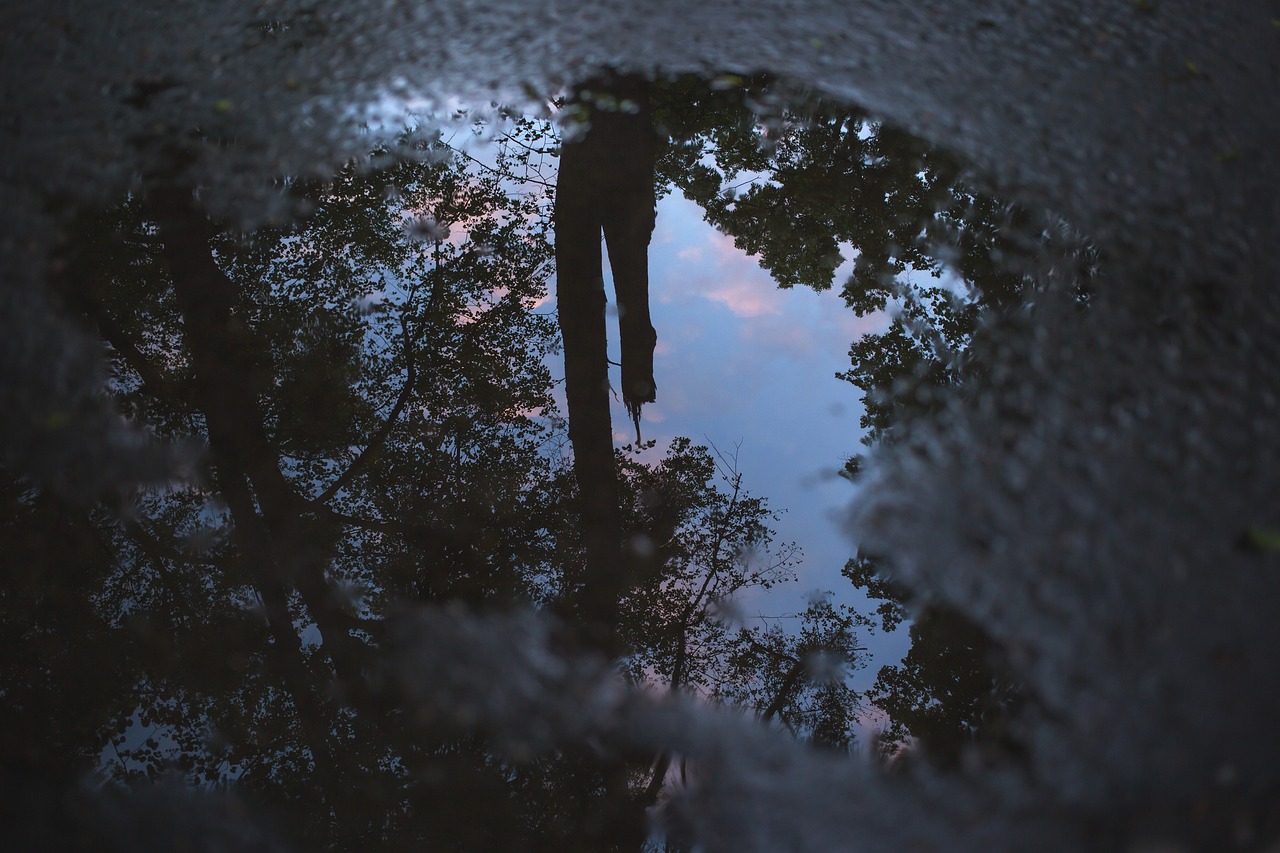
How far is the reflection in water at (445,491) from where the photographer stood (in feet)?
8.34

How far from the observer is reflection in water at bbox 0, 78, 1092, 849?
2541 mm

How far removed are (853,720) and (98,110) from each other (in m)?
3.76

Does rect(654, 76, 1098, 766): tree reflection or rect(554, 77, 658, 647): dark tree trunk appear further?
rect(554, 77, 658, 647): dark tree trunk

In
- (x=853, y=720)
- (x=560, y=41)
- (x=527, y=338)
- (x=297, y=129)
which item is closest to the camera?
(x=853, y=720)

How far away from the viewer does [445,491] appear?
3.94 meters

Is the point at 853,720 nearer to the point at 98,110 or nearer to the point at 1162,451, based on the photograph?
the point at 1162,451

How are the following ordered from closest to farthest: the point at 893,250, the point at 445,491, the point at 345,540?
1. the point at 345,540
2. the point at 445,491
3. the point at 893,250

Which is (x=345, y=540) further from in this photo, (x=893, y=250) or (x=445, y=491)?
(x=893, y=250)

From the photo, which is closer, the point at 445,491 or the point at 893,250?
the point at 445,491

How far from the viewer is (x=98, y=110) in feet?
9.63

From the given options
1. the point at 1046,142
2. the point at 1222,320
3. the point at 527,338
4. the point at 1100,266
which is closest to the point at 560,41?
the point at 527,338

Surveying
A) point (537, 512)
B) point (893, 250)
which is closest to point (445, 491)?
point (537, 512)

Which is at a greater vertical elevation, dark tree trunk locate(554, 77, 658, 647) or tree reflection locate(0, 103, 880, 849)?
dark tree trunk locate(554, 77, 658, 647)

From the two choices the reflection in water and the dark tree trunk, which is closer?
the reflection in water
